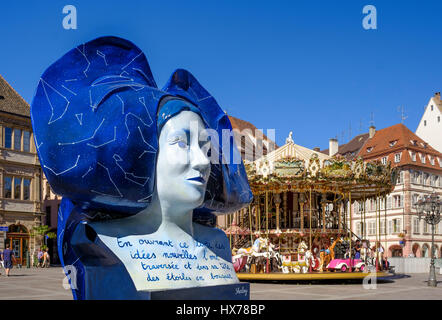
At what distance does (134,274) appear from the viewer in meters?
5.68

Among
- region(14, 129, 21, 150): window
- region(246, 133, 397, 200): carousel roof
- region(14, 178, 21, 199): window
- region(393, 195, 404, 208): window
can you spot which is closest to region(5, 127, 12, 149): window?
region(14, 129, 21, 150): window

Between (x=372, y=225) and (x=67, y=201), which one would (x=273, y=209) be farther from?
(x=372, y=225)

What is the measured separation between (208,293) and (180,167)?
149 centimetres

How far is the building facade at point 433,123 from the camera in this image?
5775 cm

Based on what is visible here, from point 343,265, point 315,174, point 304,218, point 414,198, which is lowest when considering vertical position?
point 343,265

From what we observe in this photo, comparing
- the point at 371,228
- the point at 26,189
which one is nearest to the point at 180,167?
the point at 26,189

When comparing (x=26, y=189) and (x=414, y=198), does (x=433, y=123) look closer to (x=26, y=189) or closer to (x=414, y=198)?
(x=414, y=198)

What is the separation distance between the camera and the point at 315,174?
22219 mm

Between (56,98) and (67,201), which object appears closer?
(56,98)

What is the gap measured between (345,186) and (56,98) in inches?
760

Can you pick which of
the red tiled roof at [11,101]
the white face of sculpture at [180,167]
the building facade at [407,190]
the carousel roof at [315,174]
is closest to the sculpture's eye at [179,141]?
the white face of sculpture at [180,167]
